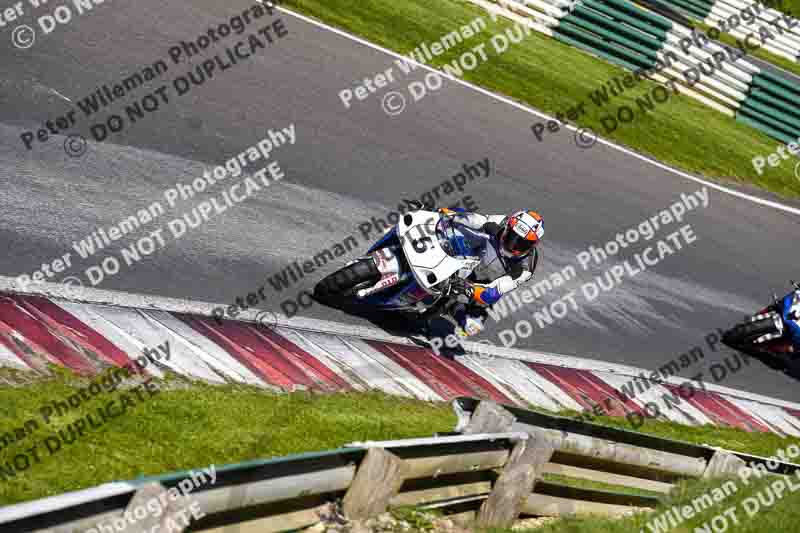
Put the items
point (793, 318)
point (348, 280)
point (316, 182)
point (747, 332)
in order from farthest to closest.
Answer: point (747, 332) → point (793, 318) → point (316, 182) → point (348, 280)

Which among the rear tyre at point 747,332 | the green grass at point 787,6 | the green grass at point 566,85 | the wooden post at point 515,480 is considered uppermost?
the green grass at point 787,6

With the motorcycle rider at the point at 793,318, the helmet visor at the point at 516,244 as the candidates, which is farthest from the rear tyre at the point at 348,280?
the motorcycle rider at the point at 793,318

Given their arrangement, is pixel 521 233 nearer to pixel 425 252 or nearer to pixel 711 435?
pixel 425 252

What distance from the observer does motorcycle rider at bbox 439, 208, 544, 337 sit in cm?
970

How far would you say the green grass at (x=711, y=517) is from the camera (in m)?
6.54

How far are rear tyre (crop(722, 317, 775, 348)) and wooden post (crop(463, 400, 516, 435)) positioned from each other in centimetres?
851

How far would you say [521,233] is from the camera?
31.6 ft

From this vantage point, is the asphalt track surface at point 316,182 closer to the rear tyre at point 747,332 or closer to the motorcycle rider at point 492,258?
the rear tyre at point 747,332

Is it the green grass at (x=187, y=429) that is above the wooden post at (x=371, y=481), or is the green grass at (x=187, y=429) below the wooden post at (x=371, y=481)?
above

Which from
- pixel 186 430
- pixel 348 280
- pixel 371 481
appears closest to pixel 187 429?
pixel 186 430

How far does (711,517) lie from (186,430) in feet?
13.0

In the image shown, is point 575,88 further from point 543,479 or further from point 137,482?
point 137,482

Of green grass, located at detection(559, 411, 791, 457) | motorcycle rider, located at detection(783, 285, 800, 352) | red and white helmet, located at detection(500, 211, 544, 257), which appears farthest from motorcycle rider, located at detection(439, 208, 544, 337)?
motorcycle rider, located at detection(783, 285, 800, 352)

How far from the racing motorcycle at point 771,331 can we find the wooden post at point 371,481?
32.0 ft
